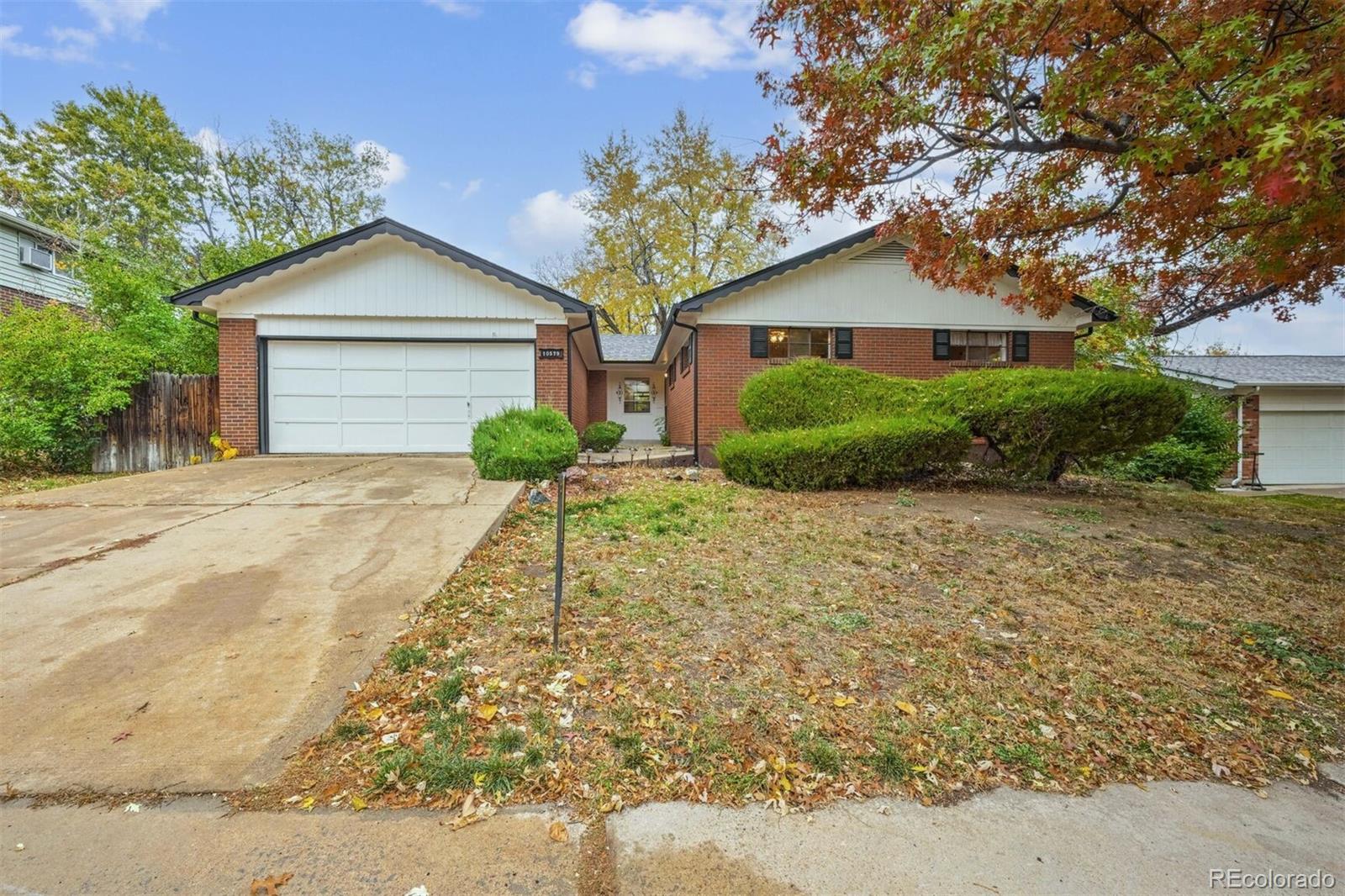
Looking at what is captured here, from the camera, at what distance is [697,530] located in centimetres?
536

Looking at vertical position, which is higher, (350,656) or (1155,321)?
(1155,321)

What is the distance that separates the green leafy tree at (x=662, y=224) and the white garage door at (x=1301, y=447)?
53.2ft

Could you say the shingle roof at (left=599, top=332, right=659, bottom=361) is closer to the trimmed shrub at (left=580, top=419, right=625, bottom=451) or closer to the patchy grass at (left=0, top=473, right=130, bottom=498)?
the trimmed shrub at (left=580, top=419, right=625, bottom=451)

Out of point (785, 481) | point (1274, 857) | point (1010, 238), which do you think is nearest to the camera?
point (1274, 857)

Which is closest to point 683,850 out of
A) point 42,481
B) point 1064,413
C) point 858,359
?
point 1064,413

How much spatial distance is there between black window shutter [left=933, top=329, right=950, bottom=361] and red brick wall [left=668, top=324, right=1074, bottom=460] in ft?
0.31

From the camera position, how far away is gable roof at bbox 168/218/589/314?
9320 millimetres

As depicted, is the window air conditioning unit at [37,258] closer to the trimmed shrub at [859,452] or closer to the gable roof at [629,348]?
the gable roof at [629,348]

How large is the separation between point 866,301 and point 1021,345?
11.7 ft

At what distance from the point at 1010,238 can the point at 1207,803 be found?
17.6 feet

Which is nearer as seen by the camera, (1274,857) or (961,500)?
(1274,857)

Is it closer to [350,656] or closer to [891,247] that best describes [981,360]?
[891,247]

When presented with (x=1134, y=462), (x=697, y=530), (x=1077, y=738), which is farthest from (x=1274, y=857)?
(x=1134, y=462)

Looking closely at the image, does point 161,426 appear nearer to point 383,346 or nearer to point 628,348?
point 383,346
